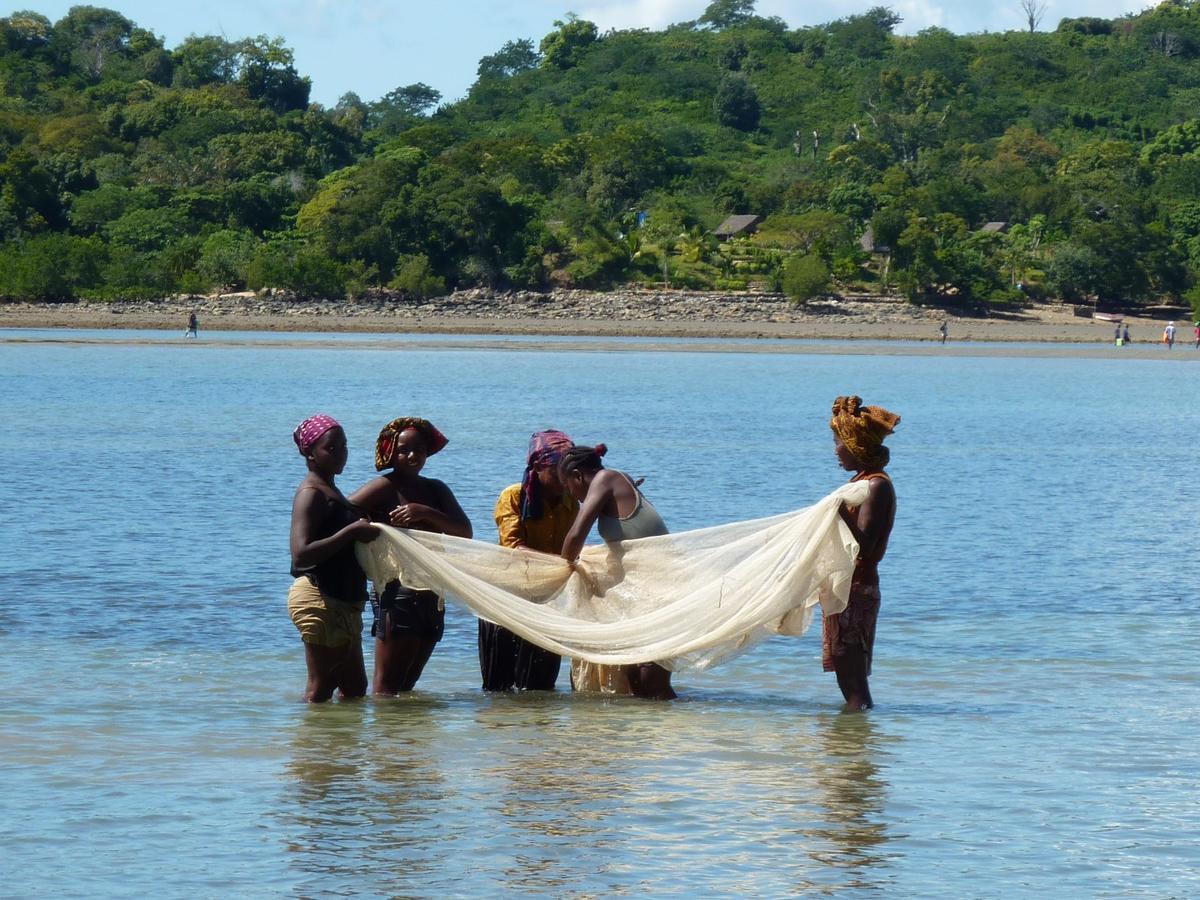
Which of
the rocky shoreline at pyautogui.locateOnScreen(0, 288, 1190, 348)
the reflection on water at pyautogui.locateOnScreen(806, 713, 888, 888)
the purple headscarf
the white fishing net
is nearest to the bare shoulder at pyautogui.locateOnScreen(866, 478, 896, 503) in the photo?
the white fishing net

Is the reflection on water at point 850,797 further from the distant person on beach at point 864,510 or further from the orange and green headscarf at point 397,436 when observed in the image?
the orange and green headscarf at point 397,436

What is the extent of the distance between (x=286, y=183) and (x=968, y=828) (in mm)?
101228

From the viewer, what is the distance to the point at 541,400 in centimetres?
4141

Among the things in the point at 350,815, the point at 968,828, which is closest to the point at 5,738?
the point at 350,815

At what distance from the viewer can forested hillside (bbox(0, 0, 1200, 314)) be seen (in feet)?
286

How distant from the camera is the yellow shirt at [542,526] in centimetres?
871

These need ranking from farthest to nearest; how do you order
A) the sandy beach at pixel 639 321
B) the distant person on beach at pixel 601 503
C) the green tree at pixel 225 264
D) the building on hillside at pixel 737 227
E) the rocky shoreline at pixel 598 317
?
the building on hillside at pixel 737 227 < the green tree at pixel 225 264 < the rocky shoreline at pixel 598 317 < the sandy beach at pixel 639 321 < the distant person on beach at pixel 601 503

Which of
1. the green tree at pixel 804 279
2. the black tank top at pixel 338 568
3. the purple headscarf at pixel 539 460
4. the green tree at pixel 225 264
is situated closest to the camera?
the black tank top at pixel 338 568

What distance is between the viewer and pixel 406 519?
8289 mm

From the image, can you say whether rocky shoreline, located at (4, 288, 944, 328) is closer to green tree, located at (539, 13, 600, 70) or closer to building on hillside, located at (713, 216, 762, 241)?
building on hillside, located at (713, 216, 762, 241)

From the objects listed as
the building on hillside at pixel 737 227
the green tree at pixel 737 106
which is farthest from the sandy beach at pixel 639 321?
the green tree at pixel 737 106

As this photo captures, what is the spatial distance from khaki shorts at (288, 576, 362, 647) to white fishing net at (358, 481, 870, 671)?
0.73ft

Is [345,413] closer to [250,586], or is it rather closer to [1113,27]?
[250,586]

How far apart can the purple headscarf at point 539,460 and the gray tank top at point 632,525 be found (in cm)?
34
